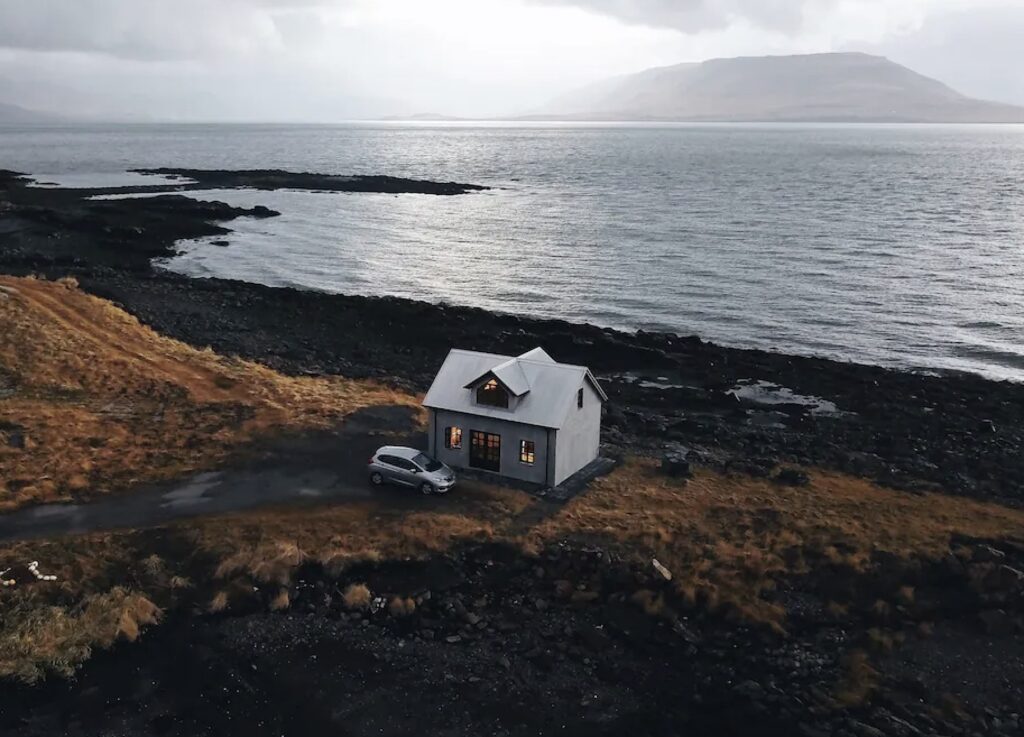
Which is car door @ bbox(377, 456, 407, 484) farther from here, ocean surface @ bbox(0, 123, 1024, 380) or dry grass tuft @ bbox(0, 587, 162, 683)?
ocean surface @ bbox(0, 123, 1024, 380)

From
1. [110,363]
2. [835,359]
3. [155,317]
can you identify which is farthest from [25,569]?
[835,359]

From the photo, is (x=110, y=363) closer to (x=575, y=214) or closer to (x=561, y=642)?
(x=561, y=642)

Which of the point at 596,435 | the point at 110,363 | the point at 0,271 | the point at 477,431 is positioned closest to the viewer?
the point at 477,431

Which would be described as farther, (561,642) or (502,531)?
(502,531)

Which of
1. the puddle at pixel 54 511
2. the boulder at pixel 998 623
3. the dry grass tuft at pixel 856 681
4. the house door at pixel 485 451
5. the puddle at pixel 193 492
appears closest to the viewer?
the dry grass tuft at pixel 856 681

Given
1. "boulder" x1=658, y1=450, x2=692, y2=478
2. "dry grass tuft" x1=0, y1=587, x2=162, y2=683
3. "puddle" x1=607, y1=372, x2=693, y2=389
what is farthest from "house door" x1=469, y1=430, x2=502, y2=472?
"puddle" x1=607, y1=372, x2=693, y2=389

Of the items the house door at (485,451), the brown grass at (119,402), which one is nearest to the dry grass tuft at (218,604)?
the brown grass at (119,402)

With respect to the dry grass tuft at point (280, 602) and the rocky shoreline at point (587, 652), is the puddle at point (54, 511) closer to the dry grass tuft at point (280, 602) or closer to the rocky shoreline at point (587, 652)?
the rocky shoreline at point (587, 652)
